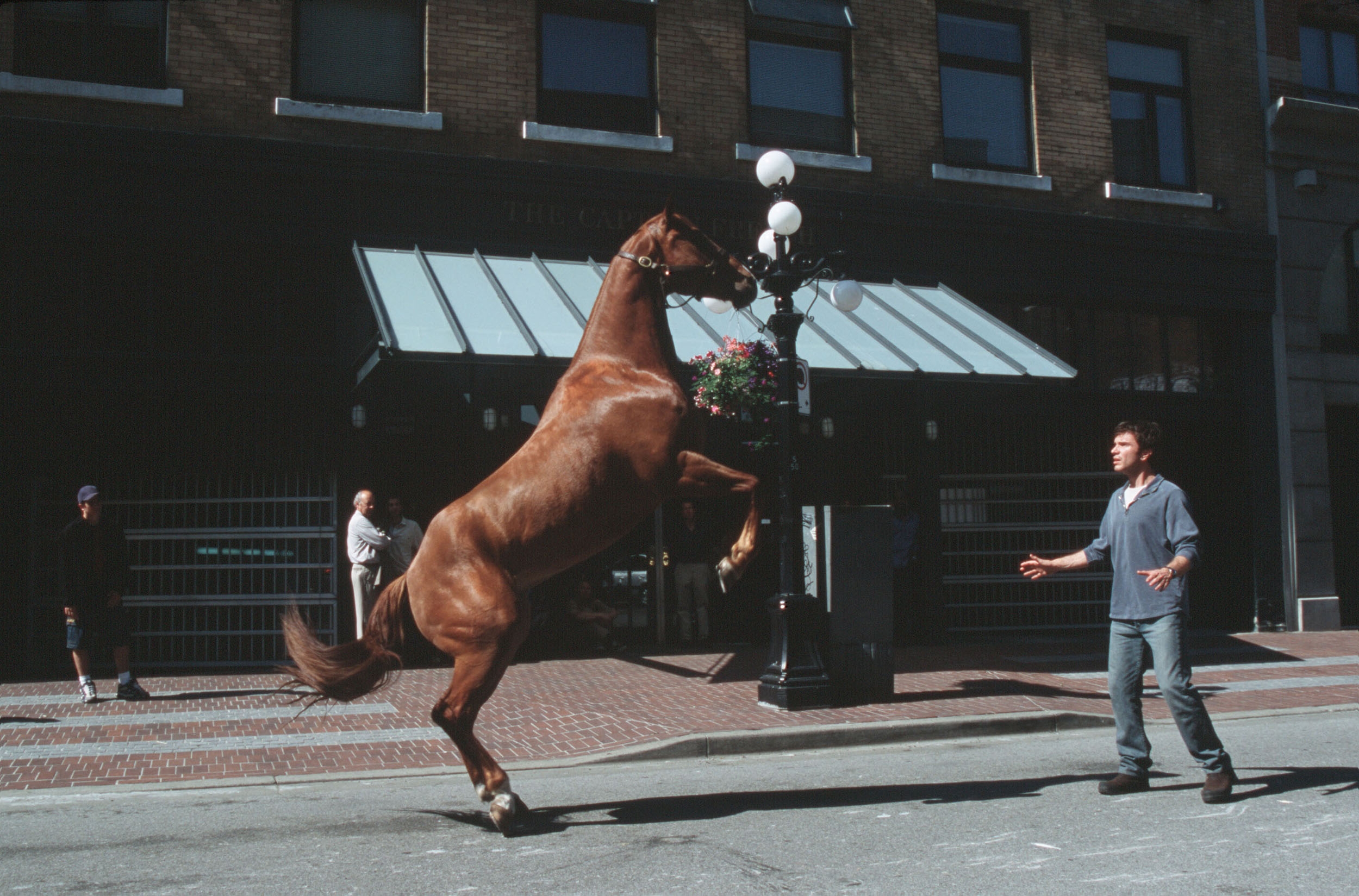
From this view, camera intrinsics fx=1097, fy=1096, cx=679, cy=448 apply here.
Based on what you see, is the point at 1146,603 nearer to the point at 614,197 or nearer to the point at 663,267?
A: the point at 663,267

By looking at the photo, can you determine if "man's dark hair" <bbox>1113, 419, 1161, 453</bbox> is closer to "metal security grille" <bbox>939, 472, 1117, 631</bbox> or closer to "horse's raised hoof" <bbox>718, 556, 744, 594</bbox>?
"horse's raised hoof" <bbox>718, 556, 744, 594</bbox>

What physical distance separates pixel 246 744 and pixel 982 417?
10.6m

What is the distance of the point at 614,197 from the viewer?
44.9 ft

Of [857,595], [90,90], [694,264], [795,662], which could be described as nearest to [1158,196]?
[857,595]

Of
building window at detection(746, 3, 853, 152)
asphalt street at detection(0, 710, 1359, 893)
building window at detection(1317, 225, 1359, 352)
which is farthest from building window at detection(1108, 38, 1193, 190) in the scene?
asphalt street at detection(0, 710, 1359, 893)

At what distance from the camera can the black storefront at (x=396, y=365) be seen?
39.3 ft

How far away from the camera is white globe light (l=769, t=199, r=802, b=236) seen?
A: 9.71 m

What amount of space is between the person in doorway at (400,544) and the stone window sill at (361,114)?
442 centimetres

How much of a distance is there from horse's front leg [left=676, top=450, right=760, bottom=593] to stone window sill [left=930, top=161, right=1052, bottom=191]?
430 inches

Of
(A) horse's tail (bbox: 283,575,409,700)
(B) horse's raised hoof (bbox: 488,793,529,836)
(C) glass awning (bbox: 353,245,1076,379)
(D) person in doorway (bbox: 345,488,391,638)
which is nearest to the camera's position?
(B) horse's raised hoof (bbox: 488,793,529,836)

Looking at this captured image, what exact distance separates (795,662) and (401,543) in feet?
15.8

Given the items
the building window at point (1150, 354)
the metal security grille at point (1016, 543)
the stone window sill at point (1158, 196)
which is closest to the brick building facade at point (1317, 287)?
the building window at point (1150, 354)

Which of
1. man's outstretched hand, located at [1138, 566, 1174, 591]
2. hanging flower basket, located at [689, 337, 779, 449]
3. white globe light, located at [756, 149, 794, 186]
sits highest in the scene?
white globe light, located at [756, 149, 794, 186]

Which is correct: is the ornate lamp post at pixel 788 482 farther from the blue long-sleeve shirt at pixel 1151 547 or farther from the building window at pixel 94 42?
the building window at pixel 94 42
